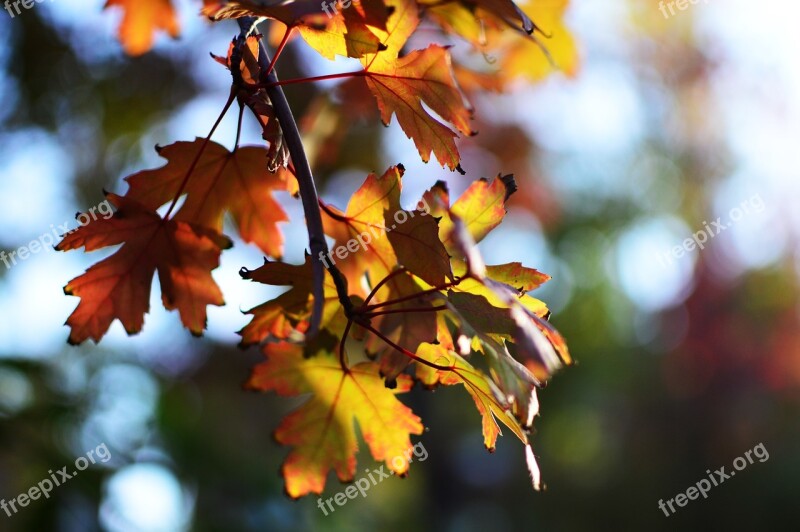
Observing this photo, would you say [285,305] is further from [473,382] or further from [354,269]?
[473,382]

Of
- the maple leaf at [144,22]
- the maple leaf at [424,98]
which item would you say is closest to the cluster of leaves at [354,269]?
the maple leaf at [424,98]

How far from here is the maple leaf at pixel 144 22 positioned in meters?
1.22

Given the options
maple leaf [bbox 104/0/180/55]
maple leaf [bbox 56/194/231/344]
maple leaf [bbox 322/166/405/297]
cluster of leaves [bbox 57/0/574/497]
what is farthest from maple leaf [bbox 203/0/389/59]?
maple leaf [bbox 104/0/180/55]

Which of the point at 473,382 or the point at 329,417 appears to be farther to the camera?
the point at 329,417

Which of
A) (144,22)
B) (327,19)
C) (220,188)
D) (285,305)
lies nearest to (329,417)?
(285,305)

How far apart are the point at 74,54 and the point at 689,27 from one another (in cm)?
547

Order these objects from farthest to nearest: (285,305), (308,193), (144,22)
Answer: (144,22) → (285,305) → (308,193)

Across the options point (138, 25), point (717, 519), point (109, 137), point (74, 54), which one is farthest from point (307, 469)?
point (717, 519)

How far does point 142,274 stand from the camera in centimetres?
76

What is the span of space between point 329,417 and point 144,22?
0.85 metres

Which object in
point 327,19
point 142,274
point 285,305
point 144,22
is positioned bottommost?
point 285,305

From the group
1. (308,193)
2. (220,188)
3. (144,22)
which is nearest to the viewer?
(308,193)

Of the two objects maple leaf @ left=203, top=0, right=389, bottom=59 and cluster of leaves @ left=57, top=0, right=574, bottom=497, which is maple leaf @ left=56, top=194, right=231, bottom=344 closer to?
cluster of leaves @ left=57, top=0, right=574, bottom=497

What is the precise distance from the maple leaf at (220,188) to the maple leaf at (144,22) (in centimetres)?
55
